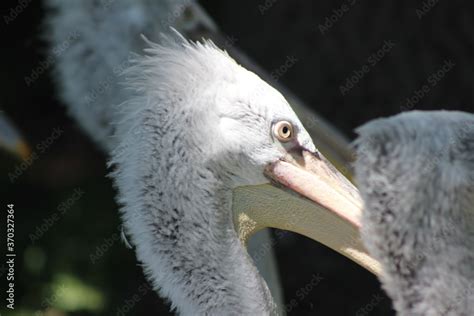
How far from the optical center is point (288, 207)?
232 cm

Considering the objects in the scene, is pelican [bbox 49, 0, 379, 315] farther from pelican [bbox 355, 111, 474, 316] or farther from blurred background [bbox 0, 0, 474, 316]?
blurred background [bbox 0, 0, 474, 316]

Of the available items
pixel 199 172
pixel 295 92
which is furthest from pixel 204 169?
pixel 295 92

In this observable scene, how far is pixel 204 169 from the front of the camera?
225cm

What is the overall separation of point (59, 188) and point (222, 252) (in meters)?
2.97

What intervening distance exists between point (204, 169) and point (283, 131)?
8.6 inches

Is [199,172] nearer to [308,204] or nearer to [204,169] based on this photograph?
[204,169]

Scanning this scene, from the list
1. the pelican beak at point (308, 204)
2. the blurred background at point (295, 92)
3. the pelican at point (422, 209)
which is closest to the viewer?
the pelican at point (422, 209)

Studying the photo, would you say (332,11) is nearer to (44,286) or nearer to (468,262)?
(44,286)

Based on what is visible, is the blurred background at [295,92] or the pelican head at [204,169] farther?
the blurred background at [295,92]

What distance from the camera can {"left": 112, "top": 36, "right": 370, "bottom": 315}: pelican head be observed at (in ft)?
7.36

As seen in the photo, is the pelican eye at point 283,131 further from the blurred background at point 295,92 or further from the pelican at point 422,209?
the blurred background at point 295,92

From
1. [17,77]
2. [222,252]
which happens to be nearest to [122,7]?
[222,252]

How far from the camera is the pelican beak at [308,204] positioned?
2225 millimetres

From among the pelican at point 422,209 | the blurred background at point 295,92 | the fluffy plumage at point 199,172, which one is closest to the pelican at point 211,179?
the fluffy plumage at point 199,172
